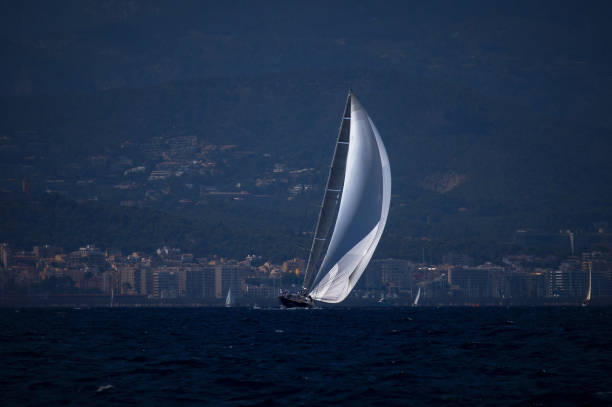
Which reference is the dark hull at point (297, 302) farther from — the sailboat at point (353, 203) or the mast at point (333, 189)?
the mast at point (333, 189)

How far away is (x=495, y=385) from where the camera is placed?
35.2m

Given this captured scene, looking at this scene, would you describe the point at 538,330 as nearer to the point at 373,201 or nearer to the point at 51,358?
the point at 373,201

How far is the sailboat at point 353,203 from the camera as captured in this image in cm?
7712

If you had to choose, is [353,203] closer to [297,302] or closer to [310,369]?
[297,302]

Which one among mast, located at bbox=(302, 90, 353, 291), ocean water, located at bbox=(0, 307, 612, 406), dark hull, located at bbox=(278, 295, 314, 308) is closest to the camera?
ocean water, located at bbox=(0, 307, 612, 406)

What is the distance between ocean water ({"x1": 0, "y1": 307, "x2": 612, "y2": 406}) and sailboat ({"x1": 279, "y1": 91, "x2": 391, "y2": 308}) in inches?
722

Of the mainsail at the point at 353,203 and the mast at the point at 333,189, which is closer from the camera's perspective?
the mainsail at the point at 353,203

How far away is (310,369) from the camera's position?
3994 cm

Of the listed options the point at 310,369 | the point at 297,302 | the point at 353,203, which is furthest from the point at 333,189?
the point at 310,369

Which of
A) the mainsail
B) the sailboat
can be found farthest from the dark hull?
the mainsail

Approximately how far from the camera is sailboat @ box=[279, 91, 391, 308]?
77125 mm

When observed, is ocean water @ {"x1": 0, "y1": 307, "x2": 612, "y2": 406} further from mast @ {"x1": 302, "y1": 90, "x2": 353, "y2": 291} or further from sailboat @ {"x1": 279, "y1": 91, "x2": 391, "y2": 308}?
mast @ {"x1": 302, "y1": 90, "x2": 353, "y2": 291}

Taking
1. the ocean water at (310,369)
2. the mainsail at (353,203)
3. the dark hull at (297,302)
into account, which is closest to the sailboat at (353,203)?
the mainsail at (353,203)

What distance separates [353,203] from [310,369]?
3770 centimetres
